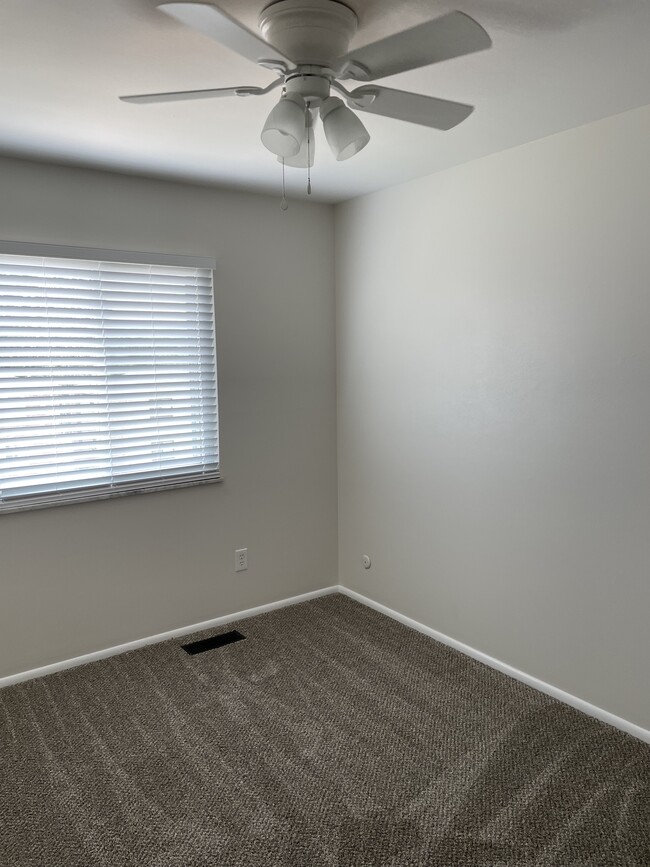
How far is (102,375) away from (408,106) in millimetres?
1975

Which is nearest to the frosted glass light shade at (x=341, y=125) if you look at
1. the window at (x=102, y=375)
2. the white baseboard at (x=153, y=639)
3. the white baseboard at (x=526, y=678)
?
the window at (x=102, y=375)

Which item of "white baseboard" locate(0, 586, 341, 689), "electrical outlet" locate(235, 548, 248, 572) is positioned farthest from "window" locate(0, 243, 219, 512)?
"white baseboard" locate(0, 586, 341, 689)

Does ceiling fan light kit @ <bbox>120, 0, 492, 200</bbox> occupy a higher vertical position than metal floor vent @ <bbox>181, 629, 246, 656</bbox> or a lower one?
higher

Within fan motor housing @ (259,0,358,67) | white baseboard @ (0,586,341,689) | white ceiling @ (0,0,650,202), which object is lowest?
white baseboard @ (0,586,341,689)

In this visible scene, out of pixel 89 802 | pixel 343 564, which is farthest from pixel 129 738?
pixel 343 564

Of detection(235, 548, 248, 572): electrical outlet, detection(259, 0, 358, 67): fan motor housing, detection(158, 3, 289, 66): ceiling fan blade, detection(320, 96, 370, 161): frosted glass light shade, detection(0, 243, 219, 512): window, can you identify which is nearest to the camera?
detection(158, 3, 289, 66): ceiling fan blade

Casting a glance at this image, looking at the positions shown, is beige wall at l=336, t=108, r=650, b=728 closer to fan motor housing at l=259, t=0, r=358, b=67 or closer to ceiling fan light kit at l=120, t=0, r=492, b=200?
ceiling fan light kit at l=120, t=0, r=492, b=200

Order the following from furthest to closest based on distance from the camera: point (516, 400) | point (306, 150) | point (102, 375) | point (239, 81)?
point (102, 375) → point (516, 400) → point (239, 81) → point (306, 150)

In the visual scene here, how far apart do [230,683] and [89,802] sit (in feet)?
2.84

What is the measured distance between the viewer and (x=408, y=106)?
169cm

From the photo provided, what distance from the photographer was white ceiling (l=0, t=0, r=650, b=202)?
1.60 meters

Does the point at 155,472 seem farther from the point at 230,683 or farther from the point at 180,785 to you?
the point at 180,785

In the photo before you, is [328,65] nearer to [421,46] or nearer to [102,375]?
[421,46]


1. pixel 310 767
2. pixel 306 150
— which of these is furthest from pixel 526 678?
pixel 306 150
